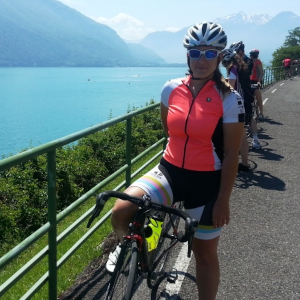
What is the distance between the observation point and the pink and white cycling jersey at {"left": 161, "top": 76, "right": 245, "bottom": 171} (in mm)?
2535

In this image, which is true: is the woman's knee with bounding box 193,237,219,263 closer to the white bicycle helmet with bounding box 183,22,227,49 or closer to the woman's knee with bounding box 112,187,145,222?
the woman's knee with bounding box 112,187,145,222

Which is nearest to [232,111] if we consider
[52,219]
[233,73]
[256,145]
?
[52,219]

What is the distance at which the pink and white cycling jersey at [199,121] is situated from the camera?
2535 mm

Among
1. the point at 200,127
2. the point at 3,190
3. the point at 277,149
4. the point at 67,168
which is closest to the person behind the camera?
the point at 200,127

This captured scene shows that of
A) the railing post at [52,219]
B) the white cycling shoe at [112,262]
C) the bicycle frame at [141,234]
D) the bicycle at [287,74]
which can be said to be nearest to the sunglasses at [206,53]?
the bicycle frame at [141,234]

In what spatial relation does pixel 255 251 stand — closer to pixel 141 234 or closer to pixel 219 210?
pixel 219 210

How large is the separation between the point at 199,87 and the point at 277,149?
735cm

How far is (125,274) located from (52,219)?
928 millimetres

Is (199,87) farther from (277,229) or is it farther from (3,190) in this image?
(3,190)

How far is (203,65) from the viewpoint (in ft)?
8.62

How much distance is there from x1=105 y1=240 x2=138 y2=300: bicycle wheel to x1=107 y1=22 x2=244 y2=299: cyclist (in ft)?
1.30

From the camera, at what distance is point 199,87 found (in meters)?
2.67

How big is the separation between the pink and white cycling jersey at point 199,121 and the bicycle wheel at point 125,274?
2.34ft

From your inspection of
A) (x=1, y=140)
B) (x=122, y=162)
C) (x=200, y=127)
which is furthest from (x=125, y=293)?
(x=1, y=140)
